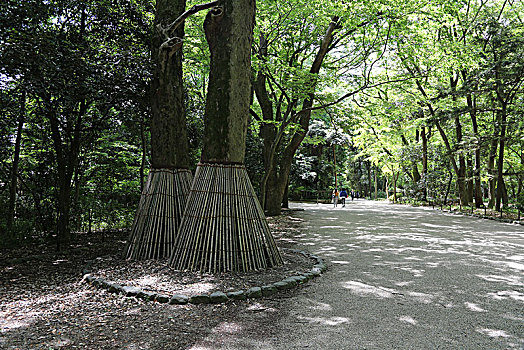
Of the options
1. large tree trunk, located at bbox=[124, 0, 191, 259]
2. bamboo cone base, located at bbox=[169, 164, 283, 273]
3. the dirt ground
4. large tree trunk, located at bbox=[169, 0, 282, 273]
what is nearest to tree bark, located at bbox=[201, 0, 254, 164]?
large tree trunk, located at bbox=[169, 0, 282, 273]

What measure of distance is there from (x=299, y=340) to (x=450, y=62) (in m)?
13.0

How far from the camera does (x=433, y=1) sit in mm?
11625

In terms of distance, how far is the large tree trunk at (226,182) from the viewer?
5.27 metres

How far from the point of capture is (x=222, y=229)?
5.30 m

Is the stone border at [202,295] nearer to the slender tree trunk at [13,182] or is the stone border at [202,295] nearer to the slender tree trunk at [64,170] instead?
the slender tree trunk at [64,170]

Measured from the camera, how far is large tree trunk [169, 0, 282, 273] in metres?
5.27

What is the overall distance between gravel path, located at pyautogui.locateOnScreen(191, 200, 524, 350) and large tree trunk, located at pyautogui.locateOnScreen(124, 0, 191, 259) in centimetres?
264

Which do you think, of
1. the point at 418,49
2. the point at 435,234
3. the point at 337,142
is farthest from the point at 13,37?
the point at 337,142

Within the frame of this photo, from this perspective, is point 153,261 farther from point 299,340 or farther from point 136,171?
point 136,171

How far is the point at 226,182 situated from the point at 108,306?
2.36 m

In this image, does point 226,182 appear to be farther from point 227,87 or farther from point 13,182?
point 13,182

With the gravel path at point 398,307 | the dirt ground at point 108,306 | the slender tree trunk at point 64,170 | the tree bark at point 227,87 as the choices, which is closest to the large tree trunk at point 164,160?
the dirt ground at point 108,306

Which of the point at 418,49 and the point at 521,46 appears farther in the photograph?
the point at 521,46

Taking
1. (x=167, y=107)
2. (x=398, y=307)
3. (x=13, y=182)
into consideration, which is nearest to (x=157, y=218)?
(x=167, y=107)
